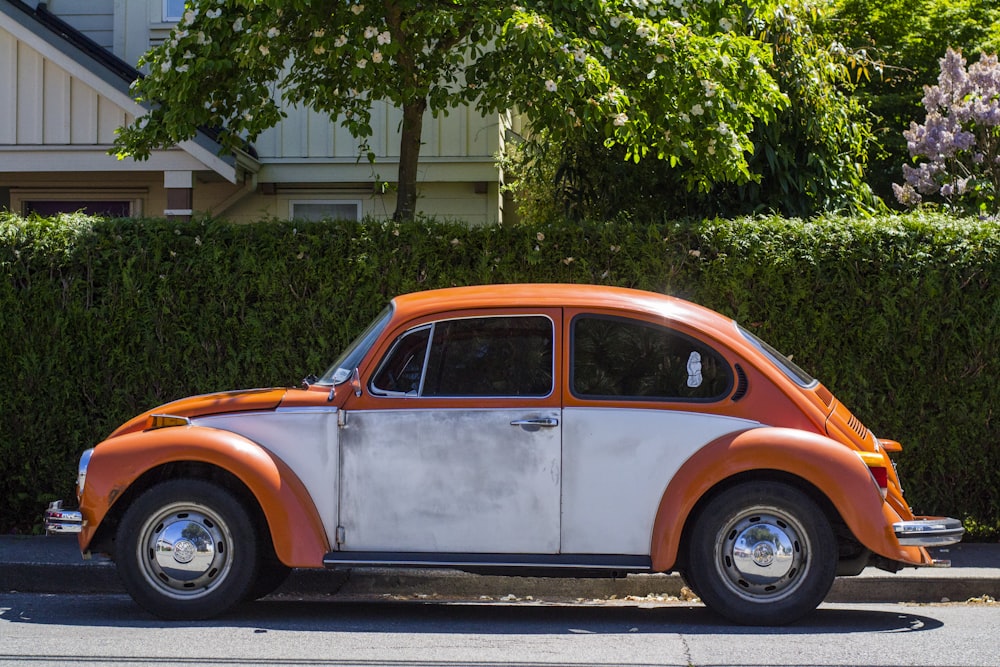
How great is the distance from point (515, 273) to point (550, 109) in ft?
4.34

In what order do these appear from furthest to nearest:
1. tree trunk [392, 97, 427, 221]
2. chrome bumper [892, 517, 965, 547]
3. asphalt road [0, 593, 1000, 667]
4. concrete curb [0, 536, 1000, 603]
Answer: tree trunk [392, 97, 427, 221], concrete curb [0, 536, 1000, 603], chrome bumper [892, 517, 965, 547], asphalt road [0, 593, 1000, 667]

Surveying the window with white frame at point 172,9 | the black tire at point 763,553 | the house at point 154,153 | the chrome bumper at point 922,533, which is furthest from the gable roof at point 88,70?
the chrome bumper at point 922,533

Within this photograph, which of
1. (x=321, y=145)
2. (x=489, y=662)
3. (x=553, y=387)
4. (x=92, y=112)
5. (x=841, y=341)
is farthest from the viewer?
(x=321, y=145)

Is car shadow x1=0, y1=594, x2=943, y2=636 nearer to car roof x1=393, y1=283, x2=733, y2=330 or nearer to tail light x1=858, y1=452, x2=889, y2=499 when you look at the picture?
tail light x1=858, y1=452, x2=889, y2=499

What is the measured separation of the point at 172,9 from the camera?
46.0 feet

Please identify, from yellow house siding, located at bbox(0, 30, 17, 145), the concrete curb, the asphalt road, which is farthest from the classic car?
yellow house siding, located at bbox(0, 30, 17, 145)

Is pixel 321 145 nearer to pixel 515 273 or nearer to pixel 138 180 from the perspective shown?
pixel 138 180

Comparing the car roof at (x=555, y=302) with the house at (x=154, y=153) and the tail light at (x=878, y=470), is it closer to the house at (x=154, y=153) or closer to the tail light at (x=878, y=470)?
the tail light at (x=878, y=470)

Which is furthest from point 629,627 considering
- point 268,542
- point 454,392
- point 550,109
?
point 550,109

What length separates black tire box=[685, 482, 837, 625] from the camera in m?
5.88

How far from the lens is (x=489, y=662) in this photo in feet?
17.4

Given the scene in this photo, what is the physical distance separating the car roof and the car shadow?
63.0 inches

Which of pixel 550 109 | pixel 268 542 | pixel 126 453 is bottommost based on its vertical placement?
pixel 268 542

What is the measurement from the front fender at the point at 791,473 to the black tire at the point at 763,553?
0.11 m
